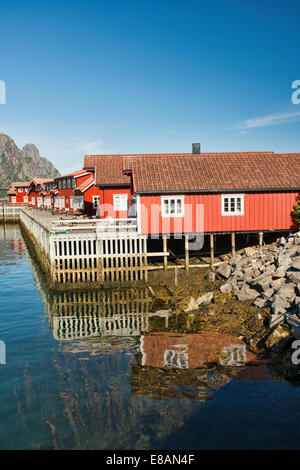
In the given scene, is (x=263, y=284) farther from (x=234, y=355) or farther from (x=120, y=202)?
(x=120, y=202)

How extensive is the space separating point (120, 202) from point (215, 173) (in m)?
9.89

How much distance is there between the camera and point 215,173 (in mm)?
23297

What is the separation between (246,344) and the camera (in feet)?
42.2

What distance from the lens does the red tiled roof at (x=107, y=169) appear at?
30077 millimetres

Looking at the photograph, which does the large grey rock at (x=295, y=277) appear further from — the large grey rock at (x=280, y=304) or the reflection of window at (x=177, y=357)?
the reflection of window at (x=177, y=357)

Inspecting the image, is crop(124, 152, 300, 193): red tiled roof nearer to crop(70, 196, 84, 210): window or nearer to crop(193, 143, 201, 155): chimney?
crop(193, 143, 201, 155): chimney

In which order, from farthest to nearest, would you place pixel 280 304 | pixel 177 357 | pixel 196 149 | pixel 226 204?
pixel 196 149 < pixel 226 204 < pixel 280 304 < pixel 177 357

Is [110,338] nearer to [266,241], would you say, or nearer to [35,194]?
[266,241]

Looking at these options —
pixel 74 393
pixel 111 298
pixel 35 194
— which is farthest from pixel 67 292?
pixel 35 194

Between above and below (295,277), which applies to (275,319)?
below

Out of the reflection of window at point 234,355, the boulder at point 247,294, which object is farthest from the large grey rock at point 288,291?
the reflection of window at point 234,355

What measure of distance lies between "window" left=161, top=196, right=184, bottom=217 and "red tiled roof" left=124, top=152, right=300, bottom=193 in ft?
2.16

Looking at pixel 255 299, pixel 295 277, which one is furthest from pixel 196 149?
pixel 295 277

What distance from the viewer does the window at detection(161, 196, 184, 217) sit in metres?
22.3
